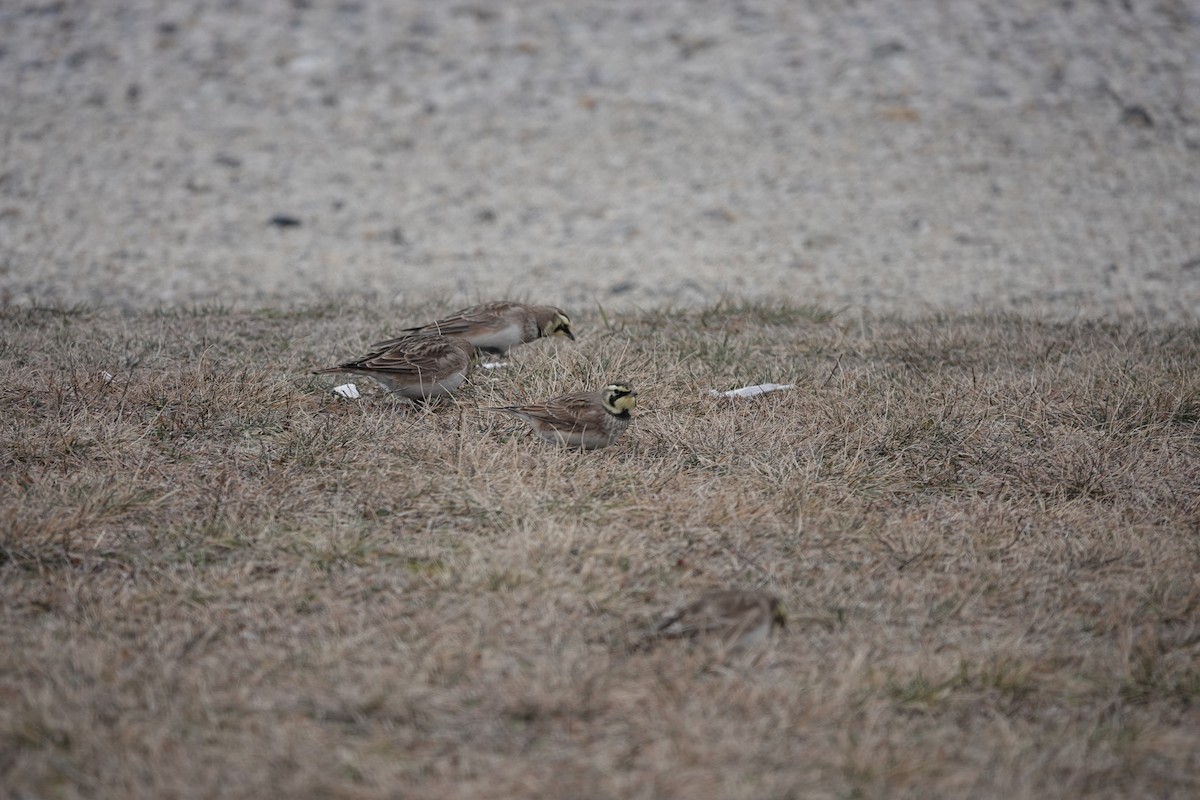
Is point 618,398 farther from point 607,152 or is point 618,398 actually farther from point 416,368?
point 607,152

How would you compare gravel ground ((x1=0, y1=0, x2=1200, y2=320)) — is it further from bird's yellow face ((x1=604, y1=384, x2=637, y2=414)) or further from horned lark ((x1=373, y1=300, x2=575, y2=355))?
bird's yellow face ((x1=604, y1=384, x2=637, y2=414))

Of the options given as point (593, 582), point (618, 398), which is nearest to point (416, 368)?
point (618, 398)

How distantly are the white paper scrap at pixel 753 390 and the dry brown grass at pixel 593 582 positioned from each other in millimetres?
109

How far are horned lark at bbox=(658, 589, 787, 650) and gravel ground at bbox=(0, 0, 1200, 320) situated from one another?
6.98 meters

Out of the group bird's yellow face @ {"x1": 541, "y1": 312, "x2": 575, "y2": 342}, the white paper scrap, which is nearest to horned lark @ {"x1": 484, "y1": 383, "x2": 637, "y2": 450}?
the white paper scrap

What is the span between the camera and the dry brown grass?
13.0 ft

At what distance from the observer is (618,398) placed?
629cm

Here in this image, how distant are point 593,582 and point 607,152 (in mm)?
11633

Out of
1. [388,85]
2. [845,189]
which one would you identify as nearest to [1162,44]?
[845,189]

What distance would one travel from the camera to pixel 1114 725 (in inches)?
167

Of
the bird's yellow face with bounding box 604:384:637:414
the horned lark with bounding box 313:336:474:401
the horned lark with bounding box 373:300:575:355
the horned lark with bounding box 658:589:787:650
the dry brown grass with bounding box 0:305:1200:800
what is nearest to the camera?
the dry brown grass with bounding box 0:305:1200:800

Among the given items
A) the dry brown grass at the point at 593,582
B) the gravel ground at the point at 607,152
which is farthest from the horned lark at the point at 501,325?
the gravel ground at the point at 607,152

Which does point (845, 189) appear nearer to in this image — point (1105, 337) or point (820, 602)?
point (1105, 337)

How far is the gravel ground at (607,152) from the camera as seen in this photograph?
13.2 m
